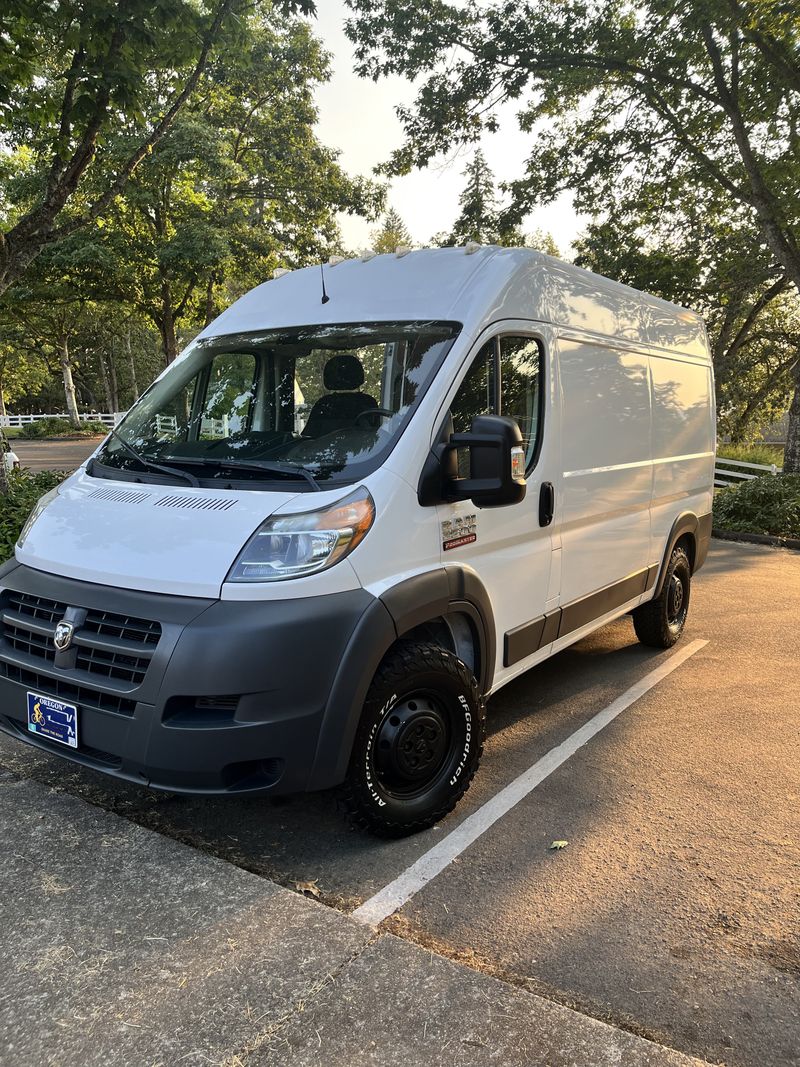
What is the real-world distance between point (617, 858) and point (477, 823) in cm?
59

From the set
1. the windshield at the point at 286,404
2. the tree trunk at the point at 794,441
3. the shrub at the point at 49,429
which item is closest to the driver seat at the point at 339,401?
the windshield at the point at 286,404

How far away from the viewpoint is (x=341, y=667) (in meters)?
2.71

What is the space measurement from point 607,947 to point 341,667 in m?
1.29

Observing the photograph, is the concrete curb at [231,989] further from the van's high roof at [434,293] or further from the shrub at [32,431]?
the shrub at [32,431]

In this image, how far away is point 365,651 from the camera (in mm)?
2758

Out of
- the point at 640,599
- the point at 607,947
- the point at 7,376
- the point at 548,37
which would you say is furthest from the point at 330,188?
the point at 7,376

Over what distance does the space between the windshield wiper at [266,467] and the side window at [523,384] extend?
1088mm

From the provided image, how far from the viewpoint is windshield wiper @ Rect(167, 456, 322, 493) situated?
2.96 metres

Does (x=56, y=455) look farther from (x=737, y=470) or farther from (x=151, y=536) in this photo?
(x=151, y=536)

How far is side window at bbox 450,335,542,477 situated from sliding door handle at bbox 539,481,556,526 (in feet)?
0.58

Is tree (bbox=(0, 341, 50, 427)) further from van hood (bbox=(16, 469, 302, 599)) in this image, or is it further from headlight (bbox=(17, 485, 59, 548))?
van hood (bbox=(16, 469, 302, 599))

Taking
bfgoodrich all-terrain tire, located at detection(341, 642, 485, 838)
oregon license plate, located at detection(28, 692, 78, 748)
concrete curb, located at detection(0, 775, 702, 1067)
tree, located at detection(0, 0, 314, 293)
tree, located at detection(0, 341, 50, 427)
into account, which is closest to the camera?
concrete curb, located at detection(0, 775, 702, 1067)

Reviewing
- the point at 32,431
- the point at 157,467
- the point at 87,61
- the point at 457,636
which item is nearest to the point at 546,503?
the point at 457,636

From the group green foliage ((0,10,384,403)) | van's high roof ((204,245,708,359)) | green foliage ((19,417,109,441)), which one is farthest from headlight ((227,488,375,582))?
green foliage ((19,417,109,441))
